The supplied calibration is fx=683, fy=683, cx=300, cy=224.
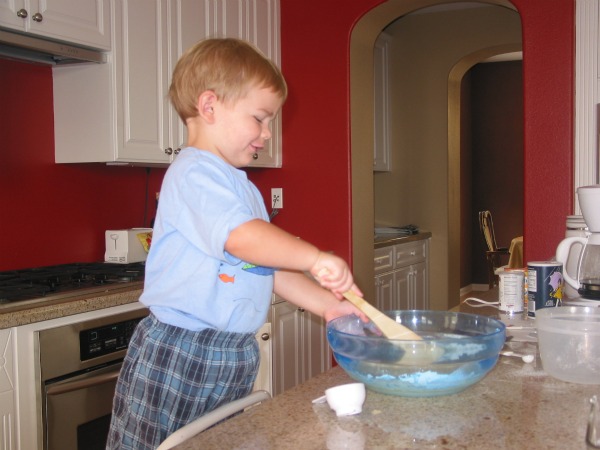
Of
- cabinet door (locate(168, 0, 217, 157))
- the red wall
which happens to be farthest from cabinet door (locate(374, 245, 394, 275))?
cabinet door (locate(168, 0, 217, 157))

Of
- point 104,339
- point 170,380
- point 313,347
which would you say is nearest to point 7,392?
point 104,339

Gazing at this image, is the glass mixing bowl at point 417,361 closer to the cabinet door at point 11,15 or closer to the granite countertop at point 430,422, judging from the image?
the granite countertop at point 430,422

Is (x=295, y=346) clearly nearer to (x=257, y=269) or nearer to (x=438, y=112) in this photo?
(x=257, y=269)

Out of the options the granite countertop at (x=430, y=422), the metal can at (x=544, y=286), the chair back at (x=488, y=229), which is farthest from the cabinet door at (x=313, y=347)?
the chair back at (x=488, y=229)

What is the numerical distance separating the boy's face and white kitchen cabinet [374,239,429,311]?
10.1 feet

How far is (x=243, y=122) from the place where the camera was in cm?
124

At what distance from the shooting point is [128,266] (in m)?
2.71

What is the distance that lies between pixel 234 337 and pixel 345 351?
0.26m

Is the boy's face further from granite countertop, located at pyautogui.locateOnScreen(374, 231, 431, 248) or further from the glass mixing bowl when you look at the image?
granite countertop, located at pyautogui.locateOnScreen(374, 231, 431, 248)

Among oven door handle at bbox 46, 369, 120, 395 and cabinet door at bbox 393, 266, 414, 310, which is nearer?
oven door handle at bbox 46, 369, 120, 395

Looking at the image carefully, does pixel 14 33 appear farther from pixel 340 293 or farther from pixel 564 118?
pixel 564 118

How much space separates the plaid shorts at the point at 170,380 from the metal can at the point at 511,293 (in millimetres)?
856

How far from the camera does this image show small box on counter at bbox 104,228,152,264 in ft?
9.15

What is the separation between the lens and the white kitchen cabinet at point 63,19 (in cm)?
213
